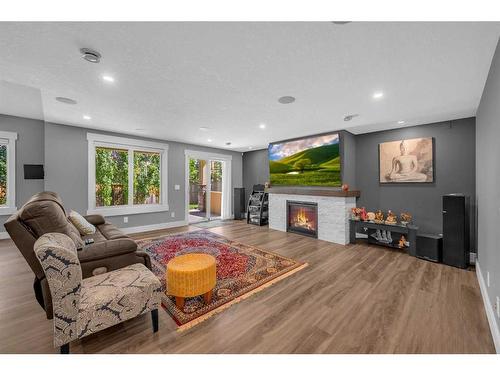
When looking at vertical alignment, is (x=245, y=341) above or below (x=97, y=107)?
below

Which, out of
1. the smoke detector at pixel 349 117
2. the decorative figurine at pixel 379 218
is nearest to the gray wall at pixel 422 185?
the decorative figurine at pixel 379 218

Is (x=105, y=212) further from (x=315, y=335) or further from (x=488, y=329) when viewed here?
(x=488, y=329)

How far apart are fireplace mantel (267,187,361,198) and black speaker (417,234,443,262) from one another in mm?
1329

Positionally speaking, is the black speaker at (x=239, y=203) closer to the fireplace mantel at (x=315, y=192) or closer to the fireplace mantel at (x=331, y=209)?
the fireplace mantel at (x=315, y=192)

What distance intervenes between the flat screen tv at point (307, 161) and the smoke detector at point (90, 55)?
4.04m

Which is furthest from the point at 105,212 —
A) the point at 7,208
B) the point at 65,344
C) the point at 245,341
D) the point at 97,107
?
the point at 245,341

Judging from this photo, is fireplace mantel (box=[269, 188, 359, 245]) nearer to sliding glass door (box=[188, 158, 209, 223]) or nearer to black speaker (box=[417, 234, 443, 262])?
black speaker (box=[417, 234, 443, 262])

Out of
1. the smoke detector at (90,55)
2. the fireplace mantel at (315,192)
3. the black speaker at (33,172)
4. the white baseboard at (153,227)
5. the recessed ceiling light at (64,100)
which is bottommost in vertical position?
the white baseboard at (153,227)

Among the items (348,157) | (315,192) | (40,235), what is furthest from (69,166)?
(348,157)

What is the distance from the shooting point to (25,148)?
4191 mm

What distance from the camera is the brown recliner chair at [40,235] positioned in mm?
1615
